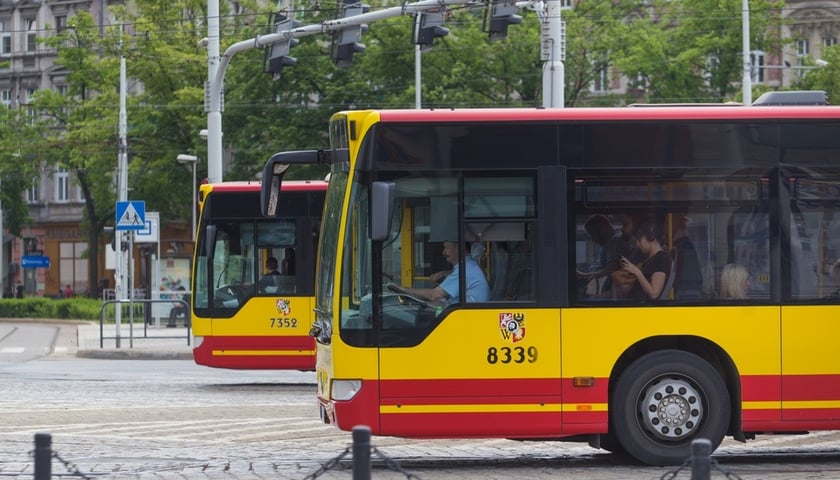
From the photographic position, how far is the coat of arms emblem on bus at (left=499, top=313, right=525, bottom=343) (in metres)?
12.3

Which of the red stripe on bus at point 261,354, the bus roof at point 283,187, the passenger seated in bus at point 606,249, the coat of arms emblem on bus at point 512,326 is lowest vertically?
the red stripe on bus at point 261,354

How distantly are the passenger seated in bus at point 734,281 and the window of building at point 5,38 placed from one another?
75091 millimetres

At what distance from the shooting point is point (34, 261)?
76125 mm

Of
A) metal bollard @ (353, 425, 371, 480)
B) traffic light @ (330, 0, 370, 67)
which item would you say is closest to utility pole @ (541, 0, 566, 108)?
traffic light @ (330, 0, 370, 67)

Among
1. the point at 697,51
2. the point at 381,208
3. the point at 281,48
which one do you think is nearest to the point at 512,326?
the point at 381,208

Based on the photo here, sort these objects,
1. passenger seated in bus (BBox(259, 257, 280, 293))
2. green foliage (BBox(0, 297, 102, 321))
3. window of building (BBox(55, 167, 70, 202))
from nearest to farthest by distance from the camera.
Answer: passenger seated in bus (BBox(259, 257, 280, 293)), green foliage (BBox(0, 297, 102, 321)), window of building (BBox(55, 167, 70, 202))

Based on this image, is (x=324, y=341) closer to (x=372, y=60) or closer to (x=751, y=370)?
(x=751, y=370)

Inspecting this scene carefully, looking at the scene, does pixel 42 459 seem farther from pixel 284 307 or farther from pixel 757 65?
pixel 757 65

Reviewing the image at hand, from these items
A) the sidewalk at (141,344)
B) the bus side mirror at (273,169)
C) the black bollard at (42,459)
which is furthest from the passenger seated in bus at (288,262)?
the black bollard at (42,459)

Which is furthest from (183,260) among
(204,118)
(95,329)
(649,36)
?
(649,36)

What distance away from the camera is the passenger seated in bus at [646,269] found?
12.5 metres

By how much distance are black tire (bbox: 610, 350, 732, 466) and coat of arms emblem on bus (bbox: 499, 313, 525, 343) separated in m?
0.87

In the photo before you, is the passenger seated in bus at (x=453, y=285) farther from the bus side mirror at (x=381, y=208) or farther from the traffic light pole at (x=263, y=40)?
the traffic light pole at (x=263, y=40)

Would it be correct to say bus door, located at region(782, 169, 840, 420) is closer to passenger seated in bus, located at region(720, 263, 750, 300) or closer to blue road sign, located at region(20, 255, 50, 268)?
passenger seated in bus, located at region(720, 263, 750, 300)
